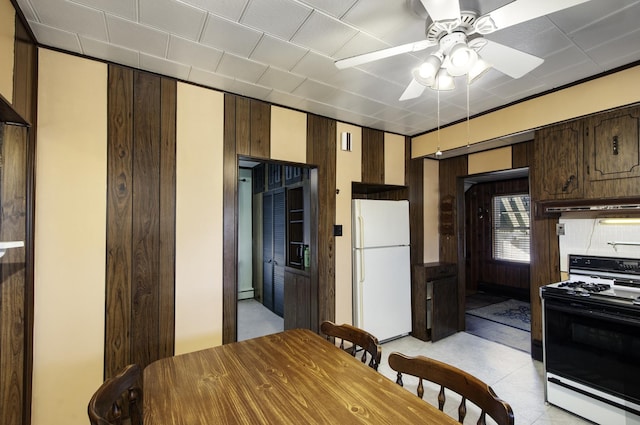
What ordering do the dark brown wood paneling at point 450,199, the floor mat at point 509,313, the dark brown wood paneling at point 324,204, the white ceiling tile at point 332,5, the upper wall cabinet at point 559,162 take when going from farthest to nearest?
the floor mat at point 509,313 < the dark brown wood paneling at point 450,199 < the dark brown wood paneling at point 324,204 < the upper wall cabinet at point 559,162 < the white ceiling tile at point 332,5

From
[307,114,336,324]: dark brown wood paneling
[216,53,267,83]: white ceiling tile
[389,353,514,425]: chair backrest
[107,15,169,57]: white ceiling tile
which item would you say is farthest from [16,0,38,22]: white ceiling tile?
[389,353,514,425]: chair backrest

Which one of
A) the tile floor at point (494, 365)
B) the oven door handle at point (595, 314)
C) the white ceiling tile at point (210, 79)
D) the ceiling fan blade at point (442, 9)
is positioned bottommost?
the tile floor at point (494, 365)

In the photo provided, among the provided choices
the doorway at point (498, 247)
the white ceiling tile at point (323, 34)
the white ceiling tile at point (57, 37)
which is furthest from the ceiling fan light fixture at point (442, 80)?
the doorway at point (498, 247)

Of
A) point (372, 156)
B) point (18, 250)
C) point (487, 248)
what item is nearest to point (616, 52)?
point (372, 156)

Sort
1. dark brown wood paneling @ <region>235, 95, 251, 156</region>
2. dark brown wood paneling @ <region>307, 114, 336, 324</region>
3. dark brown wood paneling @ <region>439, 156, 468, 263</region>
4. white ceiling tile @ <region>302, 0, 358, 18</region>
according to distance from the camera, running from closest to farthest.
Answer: white ceiling tile @ <region>302, 0, 358, 18</region>, dark brown wood paneling @ <region>235, 95, 251, 156</region>, dark brown wood paneling @ <region>307, 114, 336, 324</region>, dark brown wood paneling @ <region>439, 156, 468, 263</region>

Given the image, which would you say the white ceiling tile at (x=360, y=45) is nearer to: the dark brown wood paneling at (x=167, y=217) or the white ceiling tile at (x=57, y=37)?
the dark brown wood paneling at (x=167, y=217)

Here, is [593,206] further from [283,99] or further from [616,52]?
[283,99]

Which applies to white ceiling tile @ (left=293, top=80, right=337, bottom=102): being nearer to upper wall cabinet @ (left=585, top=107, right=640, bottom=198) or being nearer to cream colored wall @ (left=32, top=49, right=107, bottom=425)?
cream colored wall @ (left=32, top=49, right=107, bottom=425)

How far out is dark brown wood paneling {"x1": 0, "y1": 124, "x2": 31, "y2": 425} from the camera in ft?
5.61

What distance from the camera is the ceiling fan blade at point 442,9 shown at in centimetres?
122

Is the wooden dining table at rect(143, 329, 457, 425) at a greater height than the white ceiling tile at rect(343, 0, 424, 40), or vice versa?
the white ceiling tile at rect(343, 0, 424, 40)

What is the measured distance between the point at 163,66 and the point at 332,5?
1462 millimetres

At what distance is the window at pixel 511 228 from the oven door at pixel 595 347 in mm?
3808

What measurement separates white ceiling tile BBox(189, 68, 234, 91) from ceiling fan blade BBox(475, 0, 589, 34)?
1.95 meters
